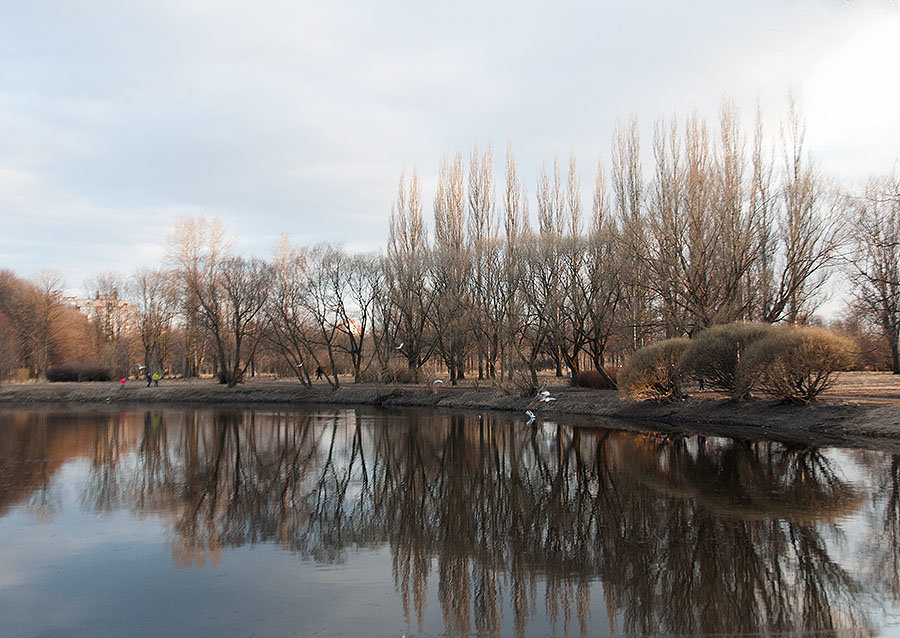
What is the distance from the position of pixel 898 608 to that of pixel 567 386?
29.5 m

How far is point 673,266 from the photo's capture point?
2689 centimetres

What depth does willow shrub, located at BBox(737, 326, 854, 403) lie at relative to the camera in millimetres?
18141

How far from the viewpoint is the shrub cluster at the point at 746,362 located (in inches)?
723

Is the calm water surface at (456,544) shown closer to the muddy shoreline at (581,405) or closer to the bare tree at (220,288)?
the muddy shoreline at (581,405)

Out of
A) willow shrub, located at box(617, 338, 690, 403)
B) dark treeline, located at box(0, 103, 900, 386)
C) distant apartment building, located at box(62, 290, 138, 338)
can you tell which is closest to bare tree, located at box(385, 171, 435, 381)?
dark treeline, located at box(0, 103, 900, 386)

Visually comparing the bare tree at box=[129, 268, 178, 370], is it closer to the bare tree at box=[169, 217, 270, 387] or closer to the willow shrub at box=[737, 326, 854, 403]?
the bare tree at box=[169, 217, 270, 387]

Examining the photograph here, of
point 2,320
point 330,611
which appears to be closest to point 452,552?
point 330,611

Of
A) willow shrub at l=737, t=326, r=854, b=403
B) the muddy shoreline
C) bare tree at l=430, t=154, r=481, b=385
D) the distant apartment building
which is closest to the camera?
the muddy shoreline

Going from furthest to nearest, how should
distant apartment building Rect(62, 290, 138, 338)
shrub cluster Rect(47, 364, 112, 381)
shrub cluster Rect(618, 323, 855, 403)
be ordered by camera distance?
1. distant apartment building Rect(62, 290, 138, 338)
2. shrub cluster Rect(47, 364, 112, 381)
3. shrub cluster Rect(618, 323, 855, 403)

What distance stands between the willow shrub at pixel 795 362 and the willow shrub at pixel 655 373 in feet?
10.2

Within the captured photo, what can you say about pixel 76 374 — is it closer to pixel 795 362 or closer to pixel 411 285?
pixel 411 285

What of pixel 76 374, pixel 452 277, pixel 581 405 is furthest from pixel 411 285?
pixel 76 374

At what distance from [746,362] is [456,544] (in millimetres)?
15827

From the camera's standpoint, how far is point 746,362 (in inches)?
785
